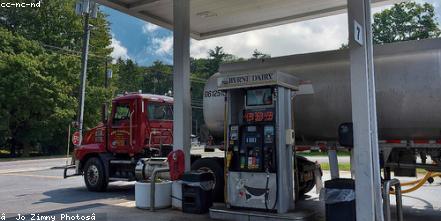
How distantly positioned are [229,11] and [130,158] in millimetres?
5145

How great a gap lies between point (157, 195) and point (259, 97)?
323 centimetres

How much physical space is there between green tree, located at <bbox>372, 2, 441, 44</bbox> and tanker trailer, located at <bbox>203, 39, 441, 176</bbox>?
42.3 metres

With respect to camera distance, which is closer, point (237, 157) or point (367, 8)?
point (367, 8)

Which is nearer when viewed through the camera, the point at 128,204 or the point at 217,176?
the point at 217,176

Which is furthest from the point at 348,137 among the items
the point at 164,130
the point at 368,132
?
the point at 164,130

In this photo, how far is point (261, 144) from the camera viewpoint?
27.0ft

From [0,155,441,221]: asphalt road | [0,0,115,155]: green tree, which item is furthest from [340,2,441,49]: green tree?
[0,155,441,221]: asphalt road

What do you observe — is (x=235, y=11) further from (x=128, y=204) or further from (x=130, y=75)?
(x=130, y=75)

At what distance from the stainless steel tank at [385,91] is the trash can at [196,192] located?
2.30 meters

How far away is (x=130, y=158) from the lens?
1300 centimetres

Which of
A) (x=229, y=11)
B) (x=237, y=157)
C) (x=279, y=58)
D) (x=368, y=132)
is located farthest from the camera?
(x=229, y=11)

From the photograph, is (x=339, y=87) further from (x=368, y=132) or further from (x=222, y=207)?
(x=222, y=207)

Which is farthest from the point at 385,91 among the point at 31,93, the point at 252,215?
the point at 31,93

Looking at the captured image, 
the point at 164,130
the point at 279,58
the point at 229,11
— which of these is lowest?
the point at 164,130
